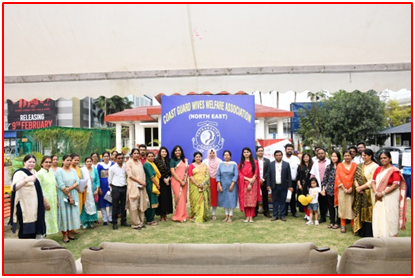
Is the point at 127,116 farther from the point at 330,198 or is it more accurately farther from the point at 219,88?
the point at 219,88

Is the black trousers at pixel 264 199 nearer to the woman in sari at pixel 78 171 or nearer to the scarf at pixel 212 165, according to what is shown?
the scarf at pixel 212 165

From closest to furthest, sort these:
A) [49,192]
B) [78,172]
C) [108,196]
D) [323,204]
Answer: [49,192] → [78,172] → [108,196] → [323,204]

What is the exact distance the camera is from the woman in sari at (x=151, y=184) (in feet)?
19.0

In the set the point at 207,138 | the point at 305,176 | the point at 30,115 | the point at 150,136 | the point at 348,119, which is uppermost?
the point at 30,115

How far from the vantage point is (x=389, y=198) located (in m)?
4.22

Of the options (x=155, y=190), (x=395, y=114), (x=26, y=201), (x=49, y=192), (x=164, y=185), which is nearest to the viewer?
(x=26, y=201)

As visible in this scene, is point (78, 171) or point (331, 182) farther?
point (331, 182)

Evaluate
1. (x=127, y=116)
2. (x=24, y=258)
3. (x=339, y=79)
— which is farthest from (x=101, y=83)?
(x=127, y=116)

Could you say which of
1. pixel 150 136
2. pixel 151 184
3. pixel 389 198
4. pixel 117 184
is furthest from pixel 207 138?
pixel 150 136

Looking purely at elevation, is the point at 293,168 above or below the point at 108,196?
above

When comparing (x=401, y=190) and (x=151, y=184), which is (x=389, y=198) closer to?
(x=401, y=190)

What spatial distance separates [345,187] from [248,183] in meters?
1.64

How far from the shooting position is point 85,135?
68.6 ft

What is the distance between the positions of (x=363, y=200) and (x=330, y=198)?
2.27 ft
